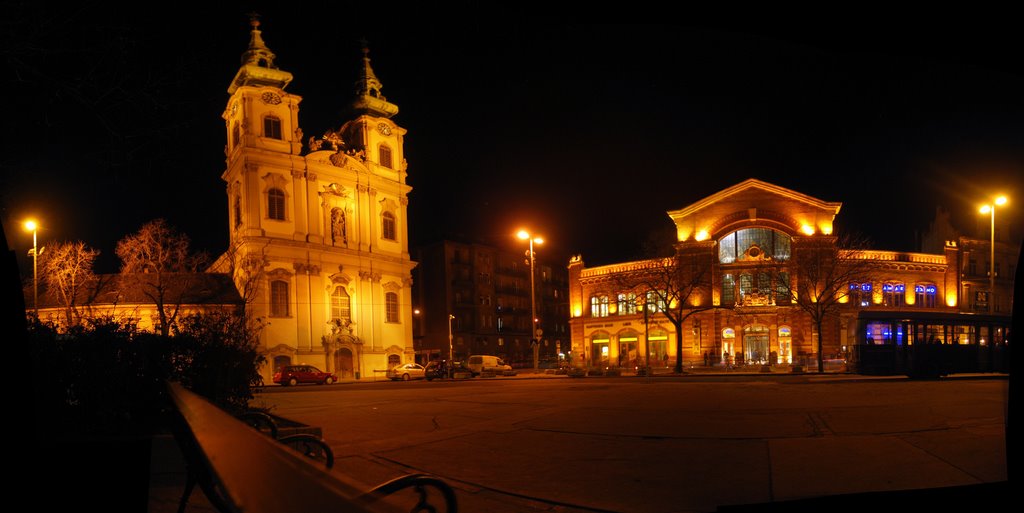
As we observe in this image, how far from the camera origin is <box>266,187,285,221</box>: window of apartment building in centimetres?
5147

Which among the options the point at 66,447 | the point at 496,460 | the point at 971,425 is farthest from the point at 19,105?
the point at 971,425

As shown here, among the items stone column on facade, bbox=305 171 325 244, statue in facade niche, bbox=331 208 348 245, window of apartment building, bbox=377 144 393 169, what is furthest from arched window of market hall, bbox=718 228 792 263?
stone column on facade, bbox=305 171 325 244

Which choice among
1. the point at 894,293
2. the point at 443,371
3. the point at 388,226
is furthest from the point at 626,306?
the point at 388,226

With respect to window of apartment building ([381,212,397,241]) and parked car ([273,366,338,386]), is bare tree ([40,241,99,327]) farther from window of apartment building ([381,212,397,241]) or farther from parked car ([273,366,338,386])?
window of apartment building ([381,212,397,241])

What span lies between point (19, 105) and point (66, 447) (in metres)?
2.74

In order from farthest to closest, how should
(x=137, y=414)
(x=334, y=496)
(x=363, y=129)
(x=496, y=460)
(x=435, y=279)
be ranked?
(x=435, y=279) → (x=363, y=129) → (x=496, y=460) → (x=137, y=414) → (x=334, y=496)

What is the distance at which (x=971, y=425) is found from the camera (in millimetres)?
10867

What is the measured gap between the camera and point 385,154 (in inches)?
2375

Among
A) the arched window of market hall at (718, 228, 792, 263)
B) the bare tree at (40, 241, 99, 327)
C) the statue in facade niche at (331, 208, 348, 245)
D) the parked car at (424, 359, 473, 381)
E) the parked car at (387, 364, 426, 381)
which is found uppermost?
the statue in facade niche at (331, 208, 348, 245)

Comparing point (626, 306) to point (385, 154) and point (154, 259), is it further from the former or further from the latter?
point (154, 259)

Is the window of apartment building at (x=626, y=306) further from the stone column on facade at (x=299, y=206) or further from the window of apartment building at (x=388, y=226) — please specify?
the stone column on facade at (x=299, y=206)

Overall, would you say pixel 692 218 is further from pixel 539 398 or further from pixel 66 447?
pixel 66 447

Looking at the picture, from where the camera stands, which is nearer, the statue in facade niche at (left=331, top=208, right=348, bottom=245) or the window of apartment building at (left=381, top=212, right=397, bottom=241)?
the statue in facade niche at (left=331, top=208, right=348, bottom=245)

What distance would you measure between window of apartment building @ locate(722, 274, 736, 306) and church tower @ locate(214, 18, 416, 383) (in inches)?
1124
